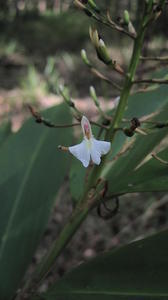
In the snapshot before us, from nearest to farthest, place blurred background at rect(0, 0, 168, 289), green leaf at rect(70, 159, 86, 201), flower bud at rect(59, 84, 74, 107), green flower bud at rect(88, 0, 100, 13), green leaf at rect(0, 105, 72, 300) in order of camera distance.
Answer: green flower bud at rect(88, 0, 100, 13), flower bud at rect(59, 84, 74, 107), green leaf at rect(70, 159, 86, 201), green leaf at rect(0, 105, 72, 300), blurred background at rect(0, 0, 168, 289)

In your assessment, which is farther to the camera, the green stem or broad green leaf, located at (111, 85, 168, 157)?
broad green leaf, located at (111, 85, 168, 157)

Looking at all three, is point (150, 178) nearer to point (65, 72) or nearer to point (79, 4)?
point (79, 4)

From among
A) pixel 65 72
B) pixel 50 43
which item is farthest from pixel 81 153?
pixel 50 43

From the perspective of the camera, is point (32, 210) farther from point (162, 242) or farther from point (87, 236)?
point (87, 236)

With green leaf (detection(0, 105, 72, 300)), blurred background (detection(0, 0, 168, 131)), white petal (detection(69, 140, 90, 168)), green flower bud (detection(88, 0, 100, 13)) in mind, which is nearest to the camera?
white petal (detection(69, 140, 90, 168))

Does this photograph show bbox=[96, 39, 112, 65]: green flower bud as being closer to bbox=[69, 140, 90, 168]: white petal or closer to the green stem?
the green stem

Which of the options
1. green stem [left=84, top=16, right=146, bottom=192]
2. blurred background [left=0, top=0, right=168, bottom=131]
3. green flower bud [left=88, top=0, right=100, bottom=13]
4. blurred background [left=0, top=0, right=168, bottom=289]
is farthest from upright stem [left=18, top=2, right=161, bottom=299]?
blurred background [left=0, top=0, right=168, bottom=131]

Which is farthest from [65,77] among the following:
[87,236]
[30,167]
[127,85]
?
[127,85]
